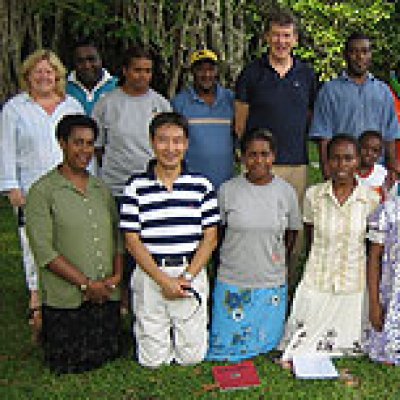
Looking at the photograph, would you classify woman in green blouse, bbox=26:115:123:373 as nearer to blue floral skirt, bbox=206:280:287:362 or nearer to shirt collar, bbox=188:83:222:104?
blue floral skirt, bbox=206:280:287:362

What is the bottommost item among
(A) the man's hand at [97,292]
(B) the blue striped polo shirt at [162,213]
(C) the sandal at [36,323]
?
(C) the sandal at [36,323]

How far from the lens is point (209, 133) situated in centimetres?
446

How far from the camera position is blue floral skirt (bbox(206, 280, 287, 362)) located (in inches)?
160

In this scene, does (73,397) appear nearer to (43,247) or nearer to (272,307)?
(43,247)

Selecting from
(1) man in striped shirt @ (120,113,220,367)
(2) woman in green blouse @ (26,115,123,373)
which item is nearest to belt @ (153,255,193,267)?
(1) man in striped shirt @ (120,113,220,367)

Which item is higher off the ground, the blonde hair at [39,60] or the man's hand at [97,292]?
the blonde hair at [39,60]

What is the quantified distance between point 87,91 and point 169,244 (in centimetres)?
163

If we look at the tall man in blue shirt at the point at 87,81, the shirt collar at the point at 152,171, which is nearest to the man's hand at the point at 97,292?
the shirt collar at the point at 152,171

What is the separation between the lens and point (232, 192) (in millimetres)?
4055

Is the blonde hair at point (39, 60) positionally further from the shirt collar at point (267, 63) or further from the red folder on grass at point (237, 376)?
the red folder on grass at point (237, 376)

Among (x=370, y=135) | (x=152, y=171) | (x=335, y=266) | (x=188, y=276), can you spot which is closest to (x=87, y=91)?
(x=152, y=171)

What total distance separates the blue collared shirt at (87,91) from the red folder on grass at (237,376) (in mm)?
2094

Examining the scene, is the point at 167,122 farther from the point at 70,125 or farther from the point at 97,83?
the point at 97,83

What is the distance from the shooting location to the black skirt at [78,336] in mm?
3826
